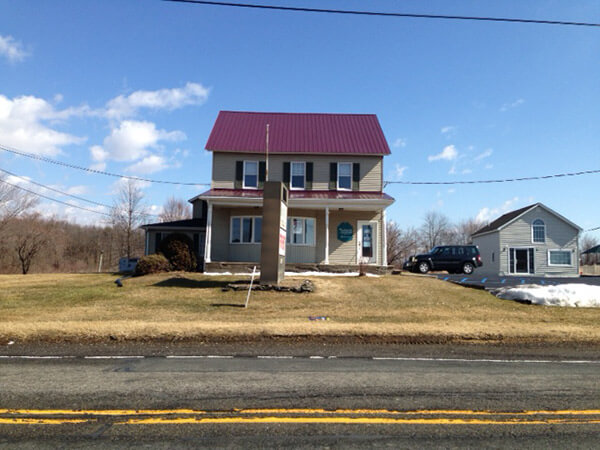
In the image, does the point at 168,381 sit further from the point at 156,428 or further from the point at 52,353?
the point at 52,353

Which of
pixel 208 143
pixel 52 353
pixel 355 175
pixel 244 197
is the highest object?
pixel 208 143

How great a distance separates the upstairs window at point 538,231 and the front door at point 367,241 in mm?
18777

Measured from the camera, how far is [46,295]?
588 inches

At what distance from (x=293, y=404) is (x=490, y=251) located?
3644 centimetres

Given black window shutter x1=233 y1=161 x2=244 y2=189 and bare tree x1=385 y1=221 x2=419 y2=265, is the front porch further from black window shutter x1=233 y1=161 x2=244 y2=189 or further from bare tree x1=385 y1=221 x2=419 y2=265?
bare tree x1=385 y1=221 x2=419 y2=265

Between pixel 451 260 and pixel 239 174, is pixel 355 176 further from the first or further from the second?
pixel 451 260

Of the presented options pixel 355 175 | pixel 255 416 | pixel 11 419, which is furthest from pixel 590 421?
pixel 355 175

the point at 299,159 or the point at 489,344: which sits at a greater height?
the point at 299,159

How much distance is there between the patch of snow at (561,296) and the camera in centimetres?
1388

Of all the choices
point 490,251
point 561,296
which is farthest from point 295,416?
point 490,251

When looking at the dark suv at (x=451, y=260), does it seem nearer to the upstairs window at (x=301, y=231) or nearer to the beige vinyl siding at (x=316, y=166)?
the beige vinyl siding at (x=316, y=166)

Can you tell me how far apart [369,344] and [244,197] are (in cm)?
1372

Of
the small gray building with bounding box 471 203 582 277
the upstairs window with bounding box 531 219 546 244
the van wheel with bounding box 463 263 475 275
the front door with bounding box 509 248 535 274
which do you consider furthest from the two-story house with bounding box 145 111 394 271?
the upstairs window with bounding box 531 219 546 244

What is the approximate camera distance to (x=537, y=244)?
112 feet
